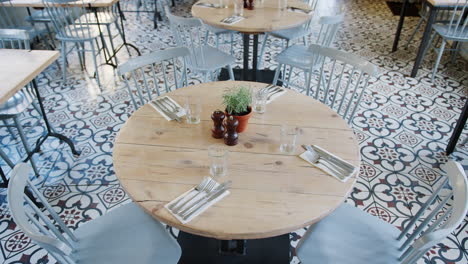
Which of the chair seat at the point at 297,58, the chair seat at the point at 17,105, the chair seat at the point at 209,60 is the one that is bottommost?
the chair seat at the point at 17,105

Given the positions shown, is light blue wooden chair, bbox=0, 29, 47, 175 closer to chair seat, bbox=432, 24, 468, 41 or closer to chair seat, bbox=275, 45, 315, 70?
chair seat, bbox=275, 45, 315, 70

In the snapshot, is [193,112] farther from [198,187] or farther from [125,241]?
[125,241]

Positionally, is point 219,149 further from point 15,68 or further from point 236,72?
point 236,72

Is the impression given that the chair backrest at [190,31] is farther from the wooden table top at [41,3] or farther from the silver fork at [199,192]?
the silver fork at [199,192]

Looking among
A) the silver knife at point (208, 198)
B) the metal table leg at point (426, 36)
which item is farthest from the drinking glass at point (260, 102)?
the metal table leg at point (426, 36)

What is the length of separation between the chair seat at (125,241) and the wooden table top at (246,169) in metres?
0.28

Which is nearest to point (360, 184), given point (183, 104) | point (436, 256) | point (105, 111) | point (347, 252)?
point (436, 256)

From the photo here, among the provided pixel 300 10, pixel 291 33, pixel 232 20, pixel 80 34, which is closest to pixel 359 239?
pixel 232 20

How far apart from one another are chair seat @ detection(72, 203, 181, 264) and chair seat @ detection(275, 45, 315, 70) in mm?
1908

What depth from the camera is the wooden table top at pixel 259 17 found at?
2.67m

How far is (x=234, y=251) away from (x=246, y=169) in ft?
2.28

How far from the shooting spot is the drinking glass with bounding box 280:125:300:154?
56.8 inches

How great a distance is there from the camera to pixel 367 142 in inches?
110

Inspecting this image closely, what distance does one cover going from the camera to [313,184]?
1278mm
